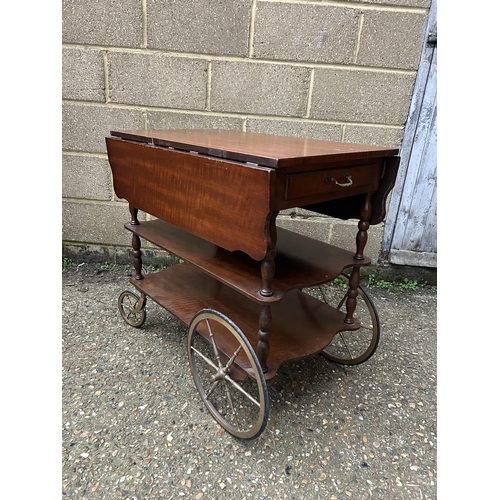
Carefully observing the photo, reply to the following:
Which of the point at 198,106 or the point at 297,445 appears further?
the point at 198,106

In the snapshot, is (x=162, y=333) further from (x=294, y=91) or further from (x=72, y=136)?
(x=294, y=91)

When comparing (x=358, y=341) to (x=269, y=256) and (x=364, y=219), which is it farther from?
(x=269, y=256)

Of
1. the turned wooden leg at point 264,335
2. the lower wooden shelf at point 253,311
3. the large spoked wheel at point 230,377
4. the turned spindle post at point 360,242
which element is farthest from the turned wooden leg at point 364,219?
the large spoked wheel at point 230,377

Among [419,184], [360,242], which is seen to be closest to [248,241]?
[360,242]

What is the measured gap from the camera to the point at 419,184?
8.58 feet

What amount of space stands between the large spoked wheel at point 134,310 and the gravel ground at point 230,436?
0.06 metres

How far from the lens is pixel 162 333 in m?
2.24

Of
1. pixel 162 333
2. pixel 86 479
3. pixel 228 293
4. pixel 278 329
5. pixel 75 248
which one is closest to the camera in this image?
pixel 86 479

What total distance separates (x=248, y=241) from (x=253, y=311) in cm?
65

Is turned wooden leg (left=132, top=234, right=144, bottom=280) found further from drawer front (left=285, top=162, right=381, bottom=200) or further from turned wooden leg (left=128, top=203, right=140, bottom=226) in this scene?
drawer front (left=285, top=162, right=381, bottom=200)

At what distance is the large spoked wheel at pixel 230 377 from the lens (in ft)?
Answer: 4.68

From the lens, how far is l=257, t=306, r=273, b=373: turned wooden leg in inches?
56.7

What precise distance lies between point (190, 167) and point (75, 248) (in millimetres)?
1905

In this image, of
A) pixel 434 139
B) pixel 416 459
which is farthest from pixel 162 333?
pixel 434 139
